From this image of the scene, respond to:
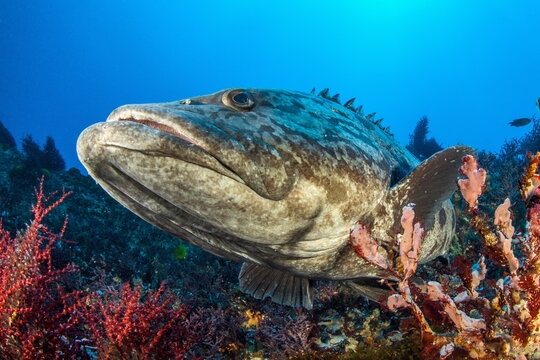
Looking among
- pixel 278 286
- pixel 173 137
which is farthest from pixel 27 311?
pixel 278 286

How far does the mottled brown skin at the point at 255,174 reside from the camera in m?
1.85

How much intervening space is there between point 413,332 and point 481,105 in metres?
169

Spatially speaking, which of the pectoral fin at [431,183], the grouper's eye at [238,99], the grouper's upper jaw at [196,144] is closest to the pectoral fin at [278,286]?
the pectoral fin at [431,183]

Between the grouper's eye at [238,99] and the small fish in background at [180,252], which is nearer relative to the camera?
the grouper's eye at [238,99]

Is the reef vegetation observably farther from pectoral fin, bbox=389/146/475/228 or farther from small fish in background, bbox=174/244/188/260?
small fish in background, bbox=174/244/188/260

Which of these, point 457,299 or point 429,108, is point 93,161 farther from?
point 429,108

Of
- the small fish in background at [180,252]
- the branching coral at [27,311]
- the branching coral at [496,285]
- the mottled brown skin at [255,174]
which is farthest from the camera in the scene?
the small fish in background at [180,252]

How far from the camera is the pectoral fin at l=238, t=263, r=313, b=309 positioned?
135 inches

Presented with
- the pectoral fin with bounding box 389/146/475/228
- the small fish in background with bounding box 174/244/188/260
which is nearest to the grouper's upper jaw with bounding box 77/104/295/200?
the pectoral fin with bounding box 389/146/475/228

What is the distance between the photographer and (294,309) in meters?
4.22

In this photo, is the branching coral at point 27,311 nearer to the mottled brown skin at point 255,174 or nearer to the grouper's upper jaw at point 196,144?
the mottled brown skin at point 255,174

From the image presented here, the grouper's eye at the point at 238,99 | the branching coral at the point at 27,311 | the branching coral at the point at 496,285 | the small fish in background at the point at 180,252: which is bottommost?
the branching coral at the point at 27,311

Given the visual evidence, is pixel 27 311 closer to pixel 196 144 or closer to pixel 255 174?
pixel 196 144

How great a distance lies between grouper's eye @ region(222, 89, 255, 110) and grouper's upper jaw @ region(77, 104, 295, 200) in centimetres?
31
